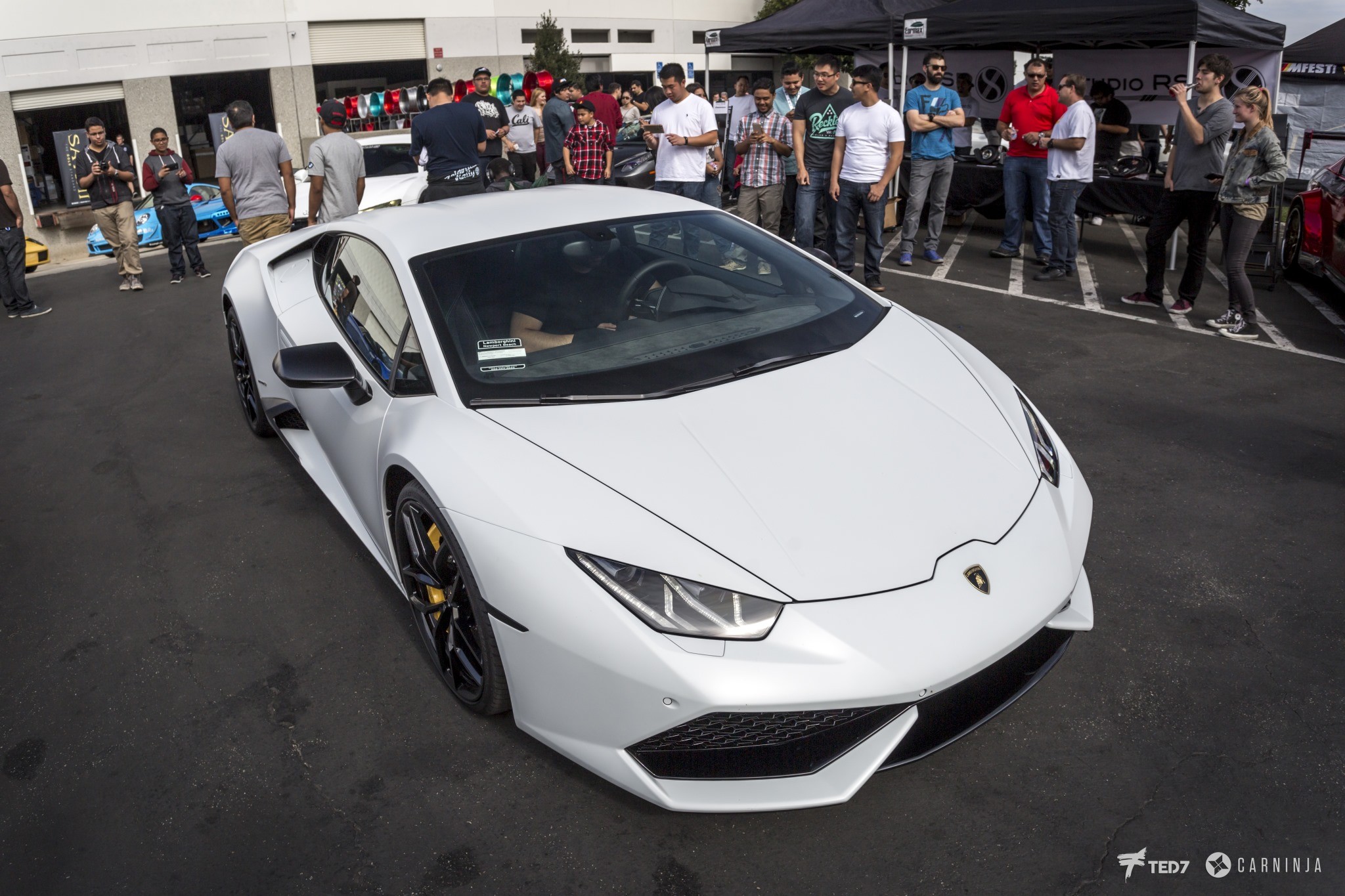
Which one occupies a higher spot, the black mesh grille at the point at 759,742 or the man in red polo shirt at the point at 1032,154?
the man in red polo shirt at the point at 1032,154

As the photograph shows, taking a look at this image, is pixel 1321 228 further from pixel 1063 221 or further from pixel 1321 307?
pixel 1063 221

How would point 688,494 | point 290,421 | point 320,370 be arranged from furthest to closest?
point 290,421 → point 320,370 → point 688,494

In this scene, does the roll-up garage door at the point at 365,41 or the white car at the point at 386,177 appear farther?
the roll-up garage door at the point at 365,41

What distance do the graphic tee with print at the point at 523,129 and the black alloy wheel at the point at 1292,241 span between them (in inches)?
365

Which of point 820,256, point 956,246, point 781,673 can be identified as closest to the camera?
point 781,673

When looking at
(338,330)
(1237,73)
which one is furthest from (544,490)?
(1237,73)

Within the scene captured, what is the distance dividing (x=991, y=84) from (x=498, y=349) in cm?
1279

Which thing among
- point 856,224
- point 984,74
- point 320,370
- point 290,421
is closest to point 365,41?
point 984,74

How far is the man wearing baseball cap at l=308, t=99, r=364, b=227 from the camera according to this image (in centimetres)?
831

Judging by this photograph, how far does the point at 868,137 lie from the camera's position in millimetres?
8180

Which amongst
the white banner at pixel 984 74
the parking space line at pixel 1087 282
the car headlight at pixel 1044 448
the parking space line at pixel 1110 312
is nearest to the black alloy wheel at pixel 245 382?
the car headlight at pixel 1044 448

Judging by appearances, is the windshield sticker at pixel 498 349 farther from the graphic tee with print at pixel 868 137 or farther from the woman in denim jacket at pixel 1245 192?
the graphic tee with print at pixel 868 137

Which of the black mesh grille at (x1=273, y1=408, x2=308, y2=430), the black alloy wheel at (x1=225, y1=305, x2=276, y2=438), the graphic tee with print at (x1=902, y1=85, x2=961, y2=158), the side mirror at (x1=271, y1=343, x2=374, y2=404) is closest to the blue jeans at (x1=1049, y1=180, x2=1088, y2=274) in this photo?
the graphic tee with print at (x1=902, y1=85, x2=961, y2=158)

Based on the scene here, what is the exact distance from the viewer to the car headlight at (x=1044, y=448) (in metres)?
3.01
